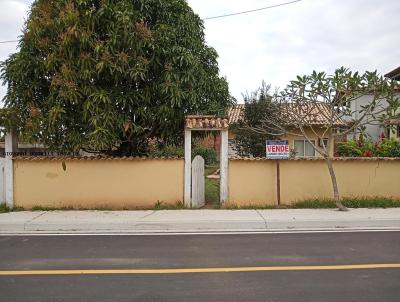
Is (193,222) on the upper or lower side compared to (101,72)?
lower

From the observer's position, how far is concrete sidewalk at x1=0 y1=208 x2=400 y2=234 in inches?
410

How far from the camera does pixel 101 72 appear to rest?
1193 centimetres

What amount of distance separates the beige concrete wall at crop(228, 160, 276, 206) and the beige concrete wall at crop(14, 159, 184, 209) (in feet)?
4.79

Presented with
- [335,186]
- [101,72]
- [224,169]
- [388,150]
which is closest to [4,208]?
[101,72]

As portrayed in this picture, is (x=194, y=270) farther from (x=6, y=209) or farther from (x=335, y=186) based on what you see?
(x=6, y=209)

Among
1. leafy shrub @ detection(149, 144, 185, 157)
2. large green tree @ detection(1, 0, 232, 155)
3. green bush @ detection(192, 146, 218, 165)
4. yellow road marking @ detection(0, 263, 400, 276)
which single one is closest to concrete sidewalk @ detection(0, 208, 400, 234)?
large green tree @ detection(1, 0, 232, 155)

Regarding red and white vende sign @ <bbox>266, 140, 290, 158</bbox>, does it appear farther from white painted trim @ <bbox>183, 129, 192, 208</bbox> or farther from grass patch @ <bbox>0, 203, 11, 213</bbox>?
grass patch @ <bbox>0, 203, 11, 213</bbox>

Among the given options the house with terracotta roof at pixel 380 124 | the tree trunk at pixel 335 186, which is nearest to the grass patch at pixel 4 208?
the tree trunk at pixel 335 186

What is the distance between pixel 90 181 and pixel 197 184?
2908 mm

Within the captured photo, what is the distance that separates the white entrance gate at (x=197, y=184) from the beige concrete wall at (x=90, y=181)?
1.23ft

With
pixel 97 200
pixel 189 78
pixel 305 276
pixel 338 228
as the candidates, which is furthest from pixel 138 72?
pixel 305 276

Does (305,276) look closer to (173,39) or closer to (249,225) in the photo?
(249,225)

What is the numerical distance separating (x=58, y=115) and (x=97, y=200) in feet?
8.50

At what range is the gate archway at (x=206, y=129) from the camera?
12.5 metres
